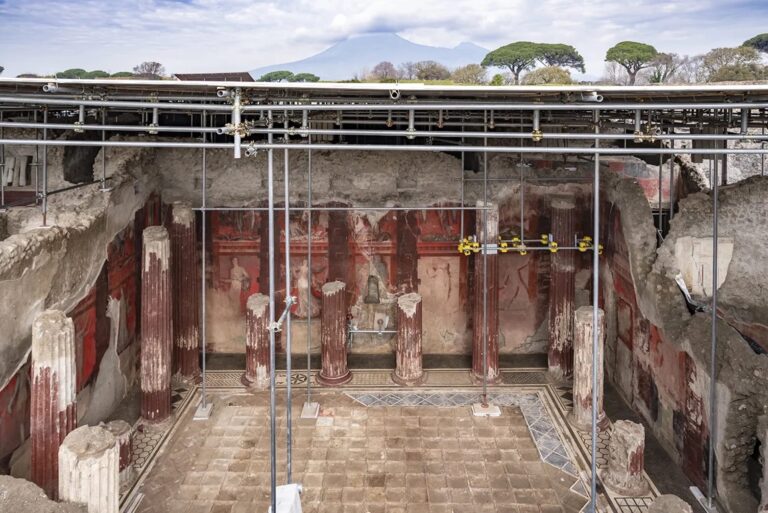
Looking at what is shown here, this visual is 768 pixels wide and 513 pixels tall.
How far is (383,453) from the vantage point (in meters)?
8.73

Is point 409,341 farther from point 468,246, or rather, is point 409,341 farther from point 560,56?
point 560,56

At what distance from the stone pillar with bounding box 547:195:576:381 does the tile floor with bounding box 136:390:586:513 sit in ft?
5.04

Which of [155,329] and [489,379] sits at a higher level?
[155,329]

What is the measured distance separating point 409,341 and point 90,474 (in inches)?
226

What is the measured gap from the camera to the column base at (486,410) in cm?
987

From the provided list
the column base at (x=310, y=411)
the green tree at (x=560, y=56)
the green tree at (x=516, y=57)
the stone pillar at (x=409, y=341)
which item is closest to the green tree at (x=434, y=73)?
the green tree at (x=516, y=57)

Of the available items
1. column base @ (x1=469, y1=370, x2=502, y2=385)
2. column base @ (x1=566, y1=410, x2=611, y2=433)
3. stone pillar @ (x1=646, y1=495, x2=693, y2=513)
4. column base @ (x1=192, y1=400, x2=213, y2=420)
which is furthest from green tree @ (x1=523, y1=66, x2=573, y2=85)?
stone pillar @ (x1=646, y1=495, x2=693, y2=513)

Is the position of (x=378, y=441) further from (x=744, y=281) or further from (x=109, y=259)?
(x=744, y=281)

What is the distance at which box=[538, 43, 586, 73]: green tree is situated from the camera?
1773 inches

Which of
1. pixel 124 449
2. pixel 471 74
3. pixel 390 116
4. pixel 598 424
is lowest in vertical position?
pixel 598 424

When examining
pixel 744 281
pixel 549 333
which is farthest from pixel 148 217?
pixel 744 281

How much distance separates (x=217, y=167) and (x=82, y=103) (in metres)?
6.19

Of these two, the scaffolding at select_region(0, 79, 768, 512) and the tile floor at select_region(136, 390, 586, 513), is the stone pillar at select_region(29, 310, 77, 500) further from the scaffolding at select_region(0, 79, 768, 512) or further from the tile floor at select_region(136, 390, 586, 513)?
the scaffolding at select_region(0, 79, 768, 512)

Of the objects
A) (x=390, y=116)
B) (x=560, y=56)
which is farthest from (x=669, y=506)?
(x=560, y=56)
